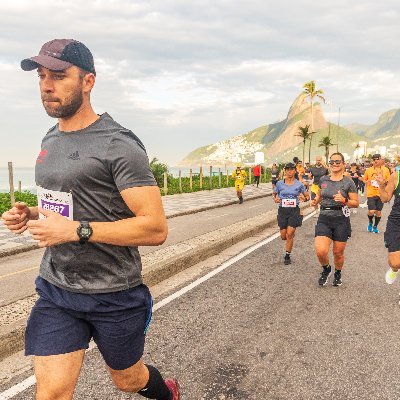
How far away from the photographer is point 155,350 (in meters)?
4.35

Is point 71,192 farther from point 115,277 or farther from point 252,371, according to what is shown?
point 252,371

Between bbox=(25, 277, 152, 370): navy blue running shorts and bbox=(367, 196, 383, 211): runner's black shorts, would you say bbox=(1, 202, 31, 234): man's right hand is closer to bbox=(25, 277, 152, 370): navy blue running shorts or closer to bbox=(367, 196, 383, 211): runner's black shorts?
bbox=(25, 277, 152, 370): navy blue running shorts

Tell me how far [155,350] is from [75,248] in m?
2.34

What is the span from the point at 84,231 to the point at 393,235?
484 cm

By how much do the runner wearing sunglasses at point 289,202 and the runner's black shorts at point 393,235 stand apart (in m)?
2.71

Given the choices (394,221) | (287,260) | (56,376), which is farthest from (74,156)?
(287,260)

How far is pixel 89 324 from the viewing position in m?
2.42

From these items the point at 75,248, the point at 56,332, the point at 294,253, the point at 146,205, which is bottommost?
the point at 294,253

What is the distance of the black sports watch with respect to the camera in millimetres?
2088

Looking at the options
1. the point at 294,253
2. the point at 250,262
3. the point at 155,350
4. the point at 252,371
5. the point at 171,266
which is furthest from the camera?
the point at 294,253

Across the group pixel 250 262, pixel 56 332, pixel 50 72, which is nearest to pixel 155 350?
pixel 56 332

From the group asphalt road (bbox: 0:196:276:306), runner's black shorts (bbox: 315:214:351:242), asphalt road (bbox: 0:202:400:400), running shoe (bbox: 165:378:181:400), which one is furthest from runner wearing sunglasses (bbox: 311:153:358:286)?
running shoe (bbox: 165:378:181:400)

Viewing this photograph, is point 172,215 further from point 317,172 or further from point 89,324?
point 89,324

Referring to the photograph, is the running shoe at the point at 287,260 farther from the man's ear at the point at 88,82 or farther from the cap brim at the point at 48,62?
the cap brim at the point at 48,62
